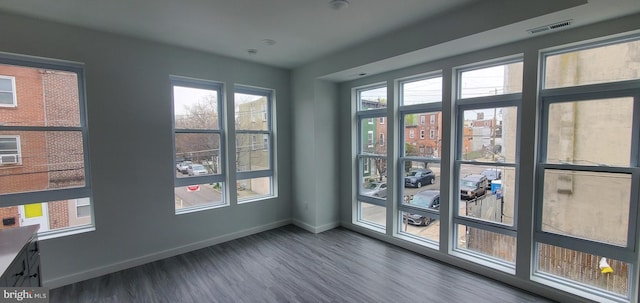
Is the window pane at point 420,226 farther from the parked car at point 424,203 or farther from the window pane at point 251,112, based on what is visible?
the window pane at point 251,112

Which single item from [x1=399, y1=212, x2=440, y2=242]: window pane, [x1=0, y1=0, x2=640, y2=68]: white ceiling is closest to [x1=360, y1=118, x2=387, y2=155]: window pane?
[x1=399, y1=212, x2=440, y2=242]: window pane

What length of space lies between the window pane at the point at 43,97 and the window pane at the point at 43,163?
0.13m

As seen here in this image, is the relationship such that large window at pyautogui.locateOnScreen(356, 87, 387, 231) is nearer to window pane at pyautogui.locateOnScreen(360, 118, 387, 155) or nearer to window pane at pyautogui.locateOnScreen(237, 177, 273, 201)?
window pane at pyautogui.locateOnScreen(360, 118, 387, 155)

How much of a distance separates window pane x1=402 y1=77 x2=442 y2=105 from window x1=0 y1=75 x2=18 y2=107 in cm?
442

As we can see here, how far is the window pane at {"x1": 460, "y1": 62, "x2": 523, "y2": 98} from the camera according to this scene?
286 cm

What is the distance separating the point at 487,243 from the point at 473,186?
0.67m

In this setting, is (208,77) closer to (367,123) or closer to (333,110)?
(333,110)

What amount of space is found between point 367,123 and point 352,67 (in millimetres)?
1058

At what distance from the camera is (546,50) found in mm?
2604

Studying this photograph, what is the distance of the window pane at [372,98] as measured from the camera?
4109 mm

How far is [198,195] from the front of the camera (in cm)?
392

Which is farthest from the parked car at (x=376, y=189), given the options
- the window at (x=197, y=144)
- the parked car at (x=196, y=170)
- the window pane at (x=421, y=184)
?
the parked car at (x=196, y=170)

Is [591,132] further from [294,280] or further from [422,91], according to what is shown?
[294,280]

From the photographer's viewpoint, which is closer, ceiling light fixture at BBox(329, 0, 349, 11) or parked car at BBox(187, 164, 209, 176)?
ceiling light fixture at BBox(329, 0, 349, 11)
